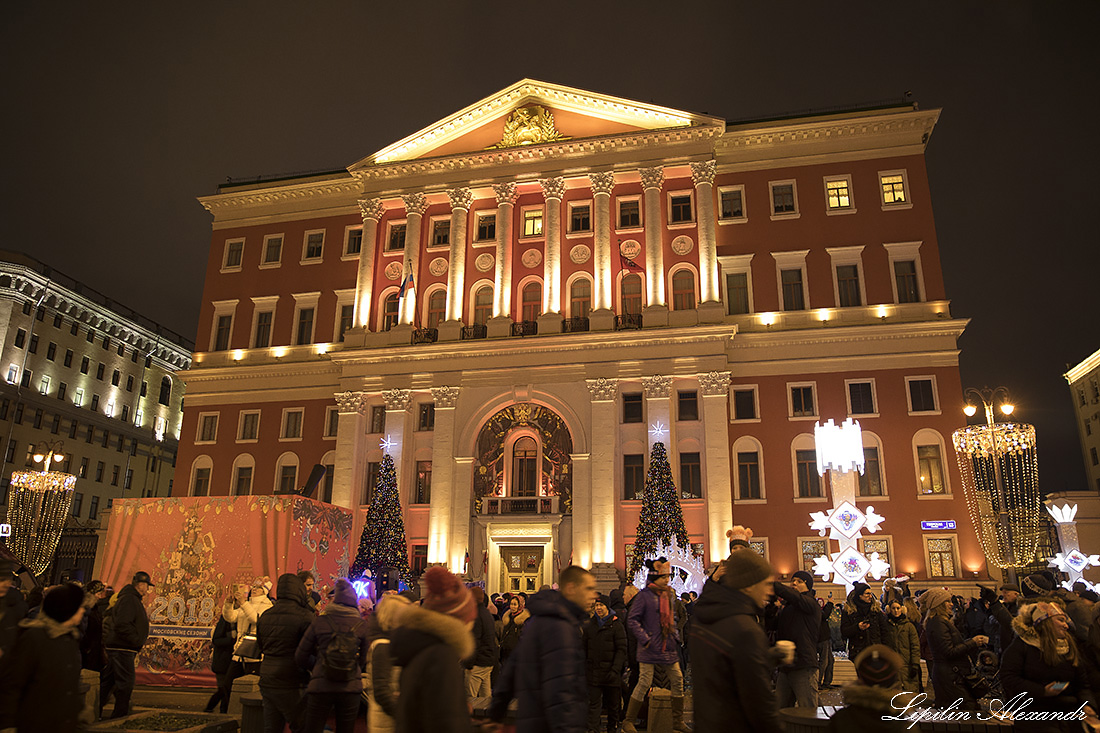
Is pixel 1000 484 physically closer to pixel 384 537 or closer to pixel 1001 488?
pixel 1001 488

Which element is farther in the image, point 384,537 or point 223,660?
point 384,537

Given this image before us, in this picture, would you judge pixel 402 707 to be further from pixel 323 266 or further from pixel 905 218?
pixel 323 266

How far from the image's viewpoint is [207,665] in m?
15.1

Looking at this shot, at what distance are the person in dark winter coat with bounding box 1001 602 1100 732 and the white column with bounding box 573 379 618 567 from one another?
20973 mm

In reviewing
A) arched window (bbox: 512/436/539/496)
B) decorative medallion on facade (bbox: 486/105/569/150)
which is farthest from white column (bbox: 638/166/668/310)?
arched window (bbox: 512/436/539/496)

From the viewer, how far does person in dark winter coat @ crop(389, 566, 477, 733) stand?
161 inches

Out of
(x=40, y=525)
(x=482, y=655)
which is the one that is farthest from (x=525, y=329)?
(x=40, y=525)

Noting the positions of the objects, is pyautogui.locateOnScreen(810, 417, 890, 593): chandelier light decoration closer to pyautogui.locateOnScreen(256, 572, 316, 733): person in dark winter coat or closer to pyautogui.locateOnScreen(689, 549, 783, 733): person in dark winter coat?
pyautogui.locateOnScreen(256, 572, 316, 733): person in dark winter coat

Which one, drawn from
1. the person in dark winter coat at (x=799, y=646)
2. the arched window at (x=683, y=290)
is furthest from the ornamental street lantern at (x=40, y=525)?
the person in dark winter coat at (x=799, y=646)

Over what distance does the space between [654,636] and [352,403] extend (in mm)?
24288

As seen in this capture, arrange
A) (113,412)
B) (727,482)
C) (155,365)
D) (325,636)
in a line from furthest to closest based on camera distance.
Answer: (155,365) → (113,412) → (727,482) → (325,636)

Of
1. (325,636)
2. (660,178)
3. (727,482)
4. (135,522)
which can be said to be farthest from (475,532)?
(325,636)

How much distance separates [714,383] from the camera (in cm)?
2798

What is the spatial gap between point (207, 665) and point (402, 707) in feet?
43.2
